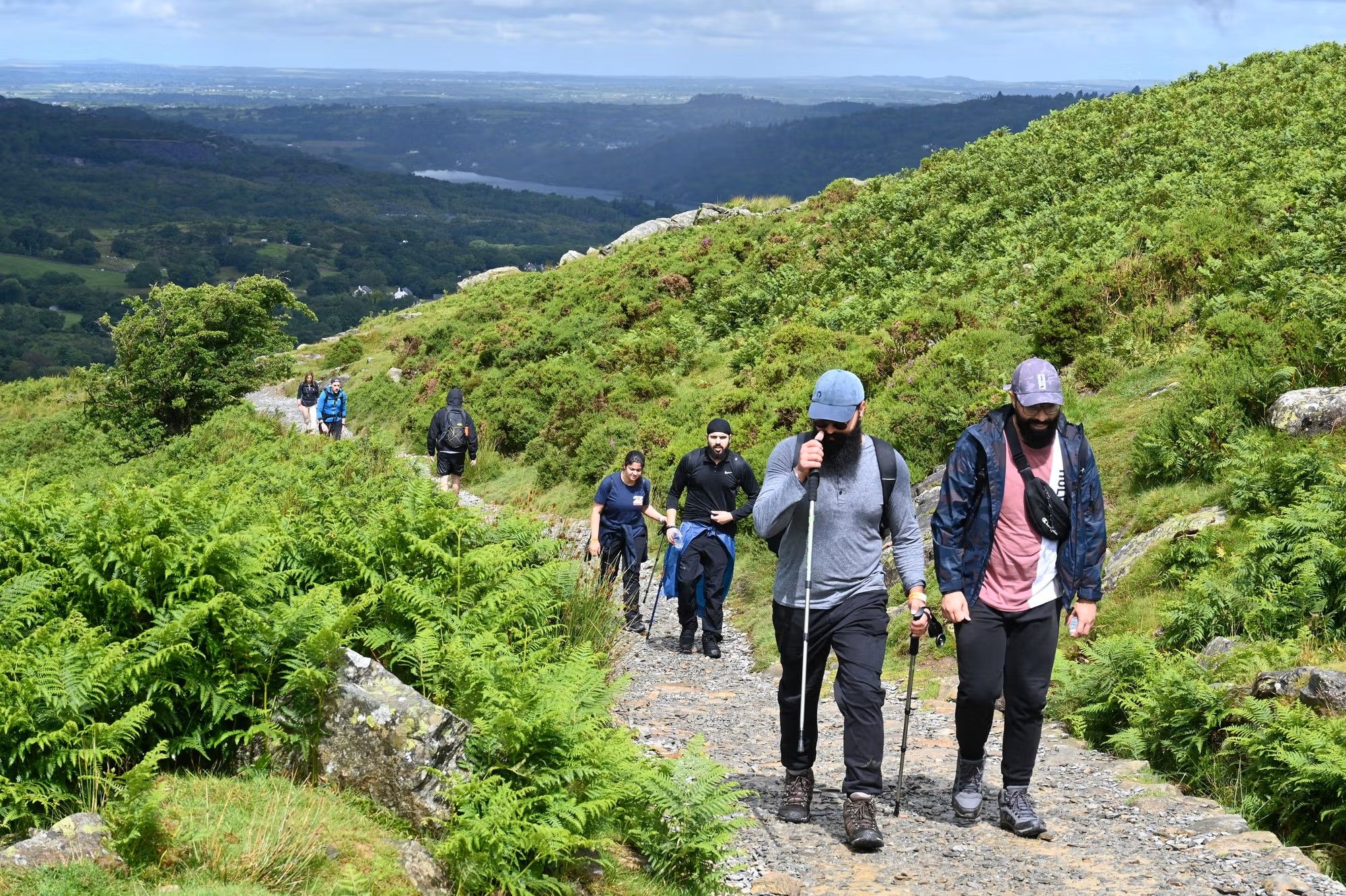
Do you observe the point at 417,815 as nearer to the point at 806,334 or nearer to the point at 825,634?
the point at 825,634

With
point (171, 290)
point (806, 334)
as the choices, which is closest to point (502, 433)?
point (806, 334)

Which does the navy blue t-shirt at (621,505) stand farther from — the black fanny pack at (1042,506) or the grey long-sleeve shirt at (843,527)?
the black fanny pack at (1042,506)

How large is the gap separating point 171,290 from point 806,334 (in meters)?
19.4

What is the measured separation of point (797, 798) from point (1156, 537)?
495 cm

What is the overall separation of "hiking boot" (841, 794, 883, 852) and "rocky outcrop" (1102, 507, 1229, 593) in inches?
177

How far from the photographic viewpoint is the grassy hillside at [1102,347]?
23.9 ft

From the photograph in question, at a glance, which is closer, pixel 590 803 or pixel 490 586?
pixel 590 803

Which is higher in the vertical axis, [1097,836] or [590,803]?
[590,803]

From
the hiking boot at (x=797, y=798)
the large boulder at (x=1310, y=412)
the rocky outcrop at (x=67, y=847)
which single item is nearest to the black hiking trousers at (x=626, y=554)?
the hiking boot at (x=797, y=798)

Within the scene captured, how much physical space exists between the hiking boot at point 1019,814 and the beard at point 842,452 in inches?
72.6

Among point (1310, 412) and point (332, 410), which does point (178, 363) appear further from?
point (1310, 412)

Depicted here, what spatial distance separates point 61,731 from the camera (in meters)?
4.65

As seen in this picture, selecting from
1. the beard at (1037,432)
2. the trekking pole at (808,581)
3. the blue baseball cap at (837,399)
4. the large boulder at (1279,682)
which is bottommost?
the large boulder at (1279,682)

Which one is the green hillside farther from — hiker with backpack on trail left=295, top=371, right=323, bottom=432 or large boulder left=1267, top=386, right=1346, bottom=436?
hiker with backpack on trail left=295, top=371, right=323, bottom=432
